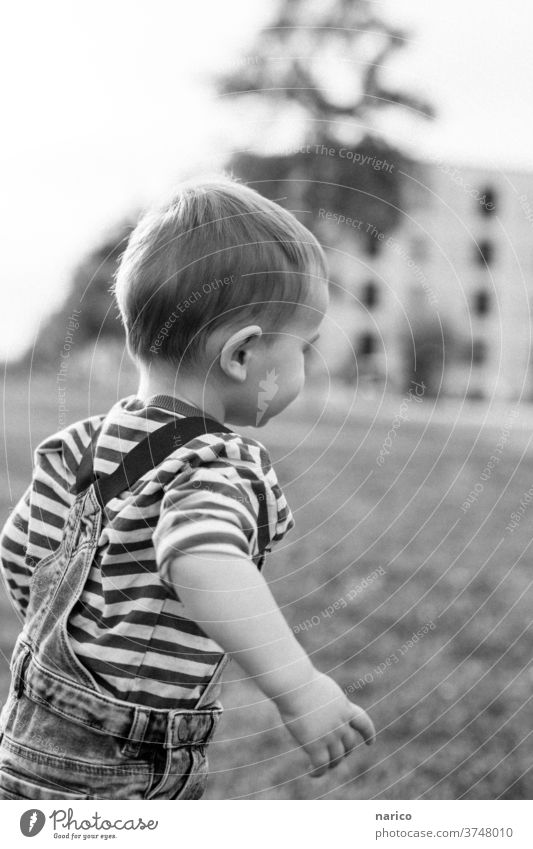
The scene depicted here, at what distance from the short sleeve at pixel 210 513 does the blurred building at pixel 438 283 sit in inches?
50.6

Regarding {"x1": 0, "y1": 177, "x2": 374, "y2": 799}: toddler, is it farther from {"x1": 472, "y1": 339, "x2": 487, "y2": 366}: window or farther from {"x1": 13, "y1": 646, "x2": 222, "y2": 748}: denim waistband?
A: {"x1": 472, "y1": 339, "x2": 487, "y2": 366}: window

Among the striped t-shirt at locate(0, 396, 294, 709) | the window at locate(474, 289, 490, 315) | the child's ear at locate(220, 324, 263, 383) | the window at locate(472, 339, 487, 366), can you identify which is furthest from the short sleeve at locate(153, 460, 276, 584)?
the window at locate(472, 339, 487, 366)

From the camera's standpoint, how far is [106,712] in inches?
38.5

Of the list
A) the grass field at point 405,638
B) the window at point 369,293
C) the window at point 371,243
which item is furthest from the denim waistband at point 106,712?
the window at point 369,293

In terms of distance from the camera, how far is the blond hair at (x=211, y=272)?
0.98m

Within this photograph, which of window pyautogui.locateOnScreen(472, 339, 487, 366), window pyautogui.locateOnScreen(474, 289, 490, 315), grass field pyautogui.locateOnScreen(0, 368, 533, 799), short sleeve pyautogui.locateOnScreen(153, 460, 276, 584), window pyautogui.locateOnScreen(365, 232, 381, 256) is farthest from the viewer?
window pyautogui.locateOnScreen(472, 339, 487, 366)

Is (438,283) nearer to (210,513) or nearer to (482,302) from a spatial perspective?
(482,302)

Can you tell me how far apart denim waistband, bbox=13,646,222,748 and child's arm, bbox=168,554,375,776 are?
153 millimetres

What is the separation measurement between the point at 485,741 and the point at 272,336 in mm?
1254

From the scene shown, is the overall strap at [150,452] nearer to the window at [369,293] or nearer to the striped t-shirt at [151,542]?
the striped t-shirt at [151,542]

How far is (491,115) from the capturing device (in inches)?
74.3

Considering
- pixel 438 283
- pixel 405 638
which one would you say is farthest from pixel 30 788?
pixel 438 283

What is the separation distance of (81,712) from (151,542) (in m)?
0.19

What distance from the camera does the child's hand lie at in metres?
0.88
